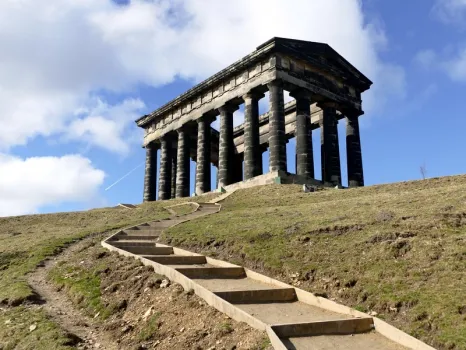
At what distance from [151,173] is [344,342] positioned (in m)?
48.8

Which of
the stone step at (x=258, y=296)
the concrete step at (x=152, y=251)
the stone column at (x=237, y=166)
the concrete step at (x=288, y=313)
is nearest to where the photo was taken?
the concrete step at (x=288, y=313)

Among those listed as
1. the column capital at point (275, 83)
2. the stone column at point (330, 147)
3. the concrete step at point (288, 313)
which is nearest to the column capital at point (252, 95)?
the column capital at point (275, 83)

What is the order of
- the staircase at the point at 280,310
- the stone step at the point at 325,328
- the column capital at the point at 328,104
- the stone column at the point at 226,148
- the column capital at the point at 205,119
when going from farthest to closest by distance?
the column capital at the point at 205,119, the column capital at the point at 328,104, the stone column at the point at 226,148, the stone step at the point at 325,328, the staircase at the point at 280,310

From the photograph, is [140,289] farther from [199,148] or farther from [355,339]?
[199,148]

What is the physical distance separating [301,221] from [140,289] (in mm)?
6108

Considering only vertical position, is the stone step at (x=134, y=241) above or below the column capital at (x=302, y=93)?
below

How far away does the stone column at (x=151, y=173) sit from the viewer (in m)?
53.9

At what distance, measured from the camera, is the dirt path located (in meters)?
8.62

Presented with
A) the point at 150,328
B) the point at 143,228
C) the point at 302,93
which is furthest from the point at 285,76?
the point at 150,328

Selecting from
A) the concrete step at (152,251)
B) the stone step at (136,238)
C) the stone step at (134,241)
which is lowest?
the concrete step at (152,251)

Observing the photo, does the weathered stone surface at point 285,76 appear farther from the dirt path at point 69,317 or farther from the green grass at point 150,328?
the green grass at point 150,328

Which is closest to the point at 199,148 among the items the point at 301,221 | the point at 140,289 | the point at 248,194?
the point at 248,194

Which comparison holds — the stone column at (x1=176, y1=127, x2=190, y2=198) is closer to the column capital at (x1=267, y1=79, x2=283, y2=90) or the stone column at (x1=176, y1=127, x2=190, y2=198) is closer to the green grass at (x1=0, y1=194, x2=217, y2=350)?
the column capital at (x1=267, y1=79, x2=283, y2=90)

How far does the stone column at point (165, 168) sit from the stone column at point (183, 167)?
3.29m
